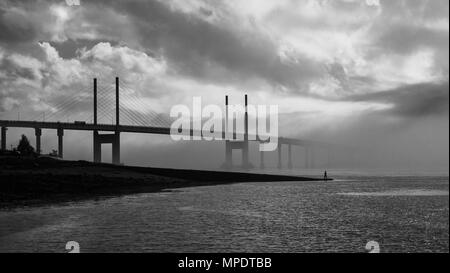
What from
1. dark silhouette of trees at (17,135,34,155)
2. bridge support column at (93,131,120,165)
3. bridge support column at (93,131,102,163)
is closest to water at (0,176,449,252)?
dark silhouette of trees at (17,135,34,155)

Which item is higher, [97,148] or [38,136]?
[38,136]

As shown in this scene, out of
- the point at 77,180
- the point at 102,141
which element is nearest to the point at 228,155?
the point at 102,141

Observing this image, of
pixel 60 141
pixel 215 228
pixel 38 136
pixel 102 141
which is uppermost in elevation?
pixel 38 136

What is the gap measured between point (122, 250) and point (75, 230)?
526 centimetres

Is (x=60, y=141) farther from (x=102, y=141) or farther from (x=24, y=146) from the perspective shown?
(x=24, y=146)

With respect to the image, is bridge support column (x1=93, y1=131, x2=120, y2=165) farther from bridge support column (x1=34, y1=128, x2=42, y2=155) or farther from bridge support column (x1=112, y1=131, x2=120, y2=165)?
bridge support column (x1=34, y1=128, x2=42, y2=155)

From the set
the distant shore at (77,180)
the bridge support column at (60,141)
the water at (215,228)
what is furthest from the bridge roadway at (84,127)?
the water at (215,228)

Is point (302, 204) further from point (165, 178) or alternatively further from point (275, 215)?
point (165, 178)

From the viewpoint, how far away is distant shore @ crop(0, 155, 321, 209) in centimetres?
4059

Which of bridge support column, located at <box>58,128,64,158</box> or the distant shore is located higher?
bridge support column, located at <box>58,128,64,158</box>

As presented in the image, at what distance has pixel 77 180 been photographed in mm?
51875

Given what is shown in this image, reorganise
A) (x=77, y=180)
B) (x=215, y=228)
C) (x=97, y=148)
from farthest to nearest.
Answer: (x=97, y=148), (x=77, y=180), (x=215, y=228)

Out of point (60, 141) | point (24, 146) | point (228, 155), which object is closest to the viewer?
point (24, 146)
